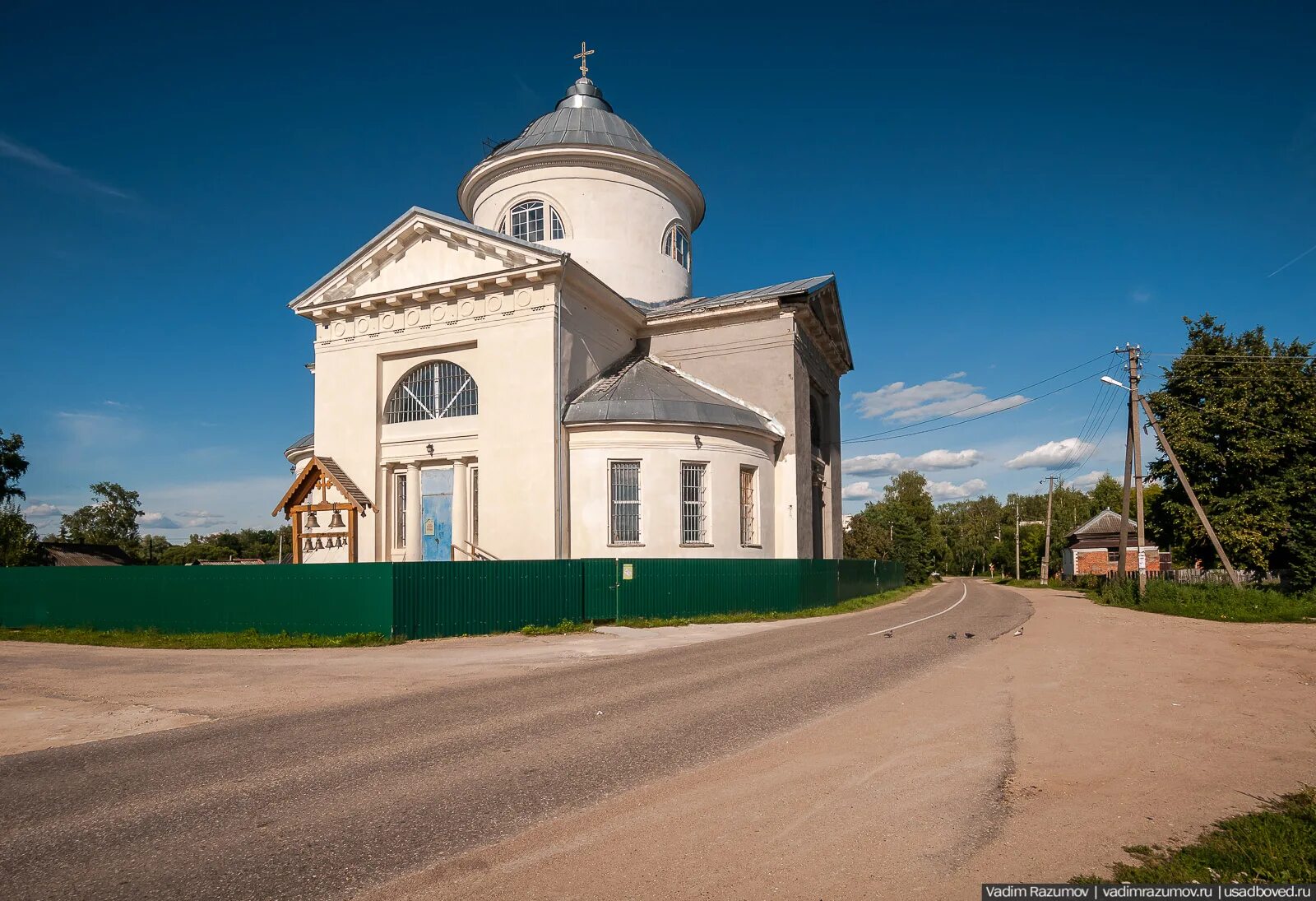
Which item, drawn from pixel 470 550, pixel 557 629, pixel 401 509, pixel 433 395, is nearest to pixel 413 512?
pixel 401 509

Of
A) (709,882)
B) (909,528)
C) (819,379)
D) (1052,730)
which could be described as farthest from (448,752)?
(909,528)

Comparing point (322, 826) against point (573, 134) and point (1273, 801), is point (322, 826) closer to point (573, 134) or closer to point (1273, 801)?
point (1273, 801)

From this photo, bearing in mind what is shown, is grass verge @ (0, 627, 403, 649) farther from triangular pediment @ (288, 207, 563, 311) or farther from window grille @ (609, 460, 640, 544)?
triangular pediment @ (288, 207, 563, 311)

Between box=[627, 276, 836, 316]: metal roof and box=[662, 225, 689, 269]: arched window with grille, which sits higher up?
box=[662, 225, 689, 269]: arched window with grille

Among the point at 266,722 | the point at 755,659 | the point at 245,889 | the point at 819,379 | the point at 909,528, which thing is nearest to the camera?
the point at 245,889

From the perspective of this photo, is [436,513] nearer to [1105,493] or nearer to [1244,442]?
[1244,442]

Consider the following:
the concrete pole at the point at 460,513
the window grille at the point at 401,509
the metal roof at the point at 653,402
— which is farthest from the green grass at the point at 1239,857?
the window grille at the point at 401,509

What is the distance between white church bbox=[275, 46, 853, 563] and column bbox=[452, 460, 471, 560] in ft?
0.16

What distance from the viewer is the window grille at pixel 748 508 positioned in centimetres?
2428

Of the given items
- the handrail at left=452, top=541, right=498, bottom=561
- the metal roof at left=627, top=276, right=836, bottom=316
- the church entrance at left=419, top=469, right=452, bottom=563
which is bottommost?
the handrail at left=452, top=541, right=498, bottom=561

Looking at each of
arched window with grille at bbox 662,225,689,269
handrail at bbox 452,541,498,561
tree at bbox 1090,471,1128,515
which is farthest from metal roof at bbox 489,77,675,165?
tree at bbox 1090,471,1128,515

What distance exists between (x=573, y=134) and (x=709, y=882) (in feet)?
98.0

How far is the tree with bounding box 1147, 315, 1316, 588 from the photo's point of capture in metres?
27.9

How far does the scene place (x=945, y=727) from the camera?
7.92 metres
